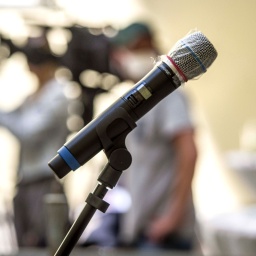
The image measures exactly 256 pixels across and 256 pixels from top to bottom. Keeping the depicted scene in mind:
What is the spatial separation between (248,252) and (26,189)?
2.50ft

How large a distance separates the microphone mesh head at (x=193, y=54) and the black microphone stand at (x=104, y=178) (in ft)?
0.29

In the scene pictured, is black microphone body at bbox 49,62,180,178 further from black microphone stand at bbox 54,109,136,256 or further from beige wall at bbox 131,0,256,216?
beige wall at bbox 131,0,256,216

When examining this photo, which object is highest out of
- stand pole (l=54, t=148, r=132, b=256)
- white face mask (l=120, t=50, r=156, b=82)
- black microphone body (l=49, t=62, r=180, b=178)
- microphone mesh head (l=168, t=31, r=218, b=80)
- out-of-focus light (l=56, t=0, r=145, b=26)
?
out-of-focus light (l=56, t=0, r=145, b=26)

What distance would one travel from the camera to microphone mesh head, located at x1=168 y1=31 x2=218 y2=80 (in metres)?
0.68

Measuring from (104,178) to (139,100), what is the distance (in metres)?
0.10

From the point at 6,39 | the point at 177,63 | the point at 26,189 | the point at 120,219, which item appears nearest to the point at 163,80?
the point at 177,63

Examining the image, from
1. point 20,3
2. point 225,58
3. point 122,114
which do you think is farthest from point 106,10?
point 122,114

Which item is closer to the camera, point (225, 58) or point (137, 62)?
point (137, 62)

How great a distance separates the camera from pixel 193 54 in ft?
2.23

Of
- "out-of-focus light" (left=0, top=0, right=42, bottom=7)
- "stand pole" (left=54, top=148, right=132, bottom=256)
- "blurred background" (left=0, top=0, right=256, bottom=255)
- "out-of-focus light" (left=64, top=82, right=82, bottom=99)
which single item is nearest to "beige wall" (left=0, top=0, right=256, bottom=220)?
"blurred background" (left=0, top=0, right=256, bottom=255)

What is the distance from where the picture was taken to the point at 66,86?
206cm

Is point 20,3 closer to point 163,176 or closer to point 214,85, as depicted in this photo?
point 163,176

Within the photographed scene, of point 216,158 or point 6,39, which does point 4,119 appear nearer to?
point 6,39

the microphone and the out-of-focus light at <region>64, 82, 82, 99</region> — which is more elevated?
the out-of-focus light at <region>64, 82, 82, 99</region>
